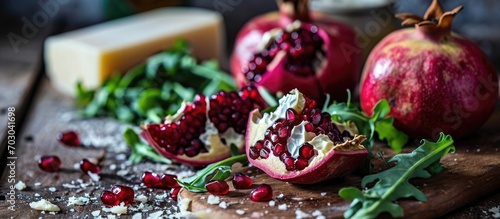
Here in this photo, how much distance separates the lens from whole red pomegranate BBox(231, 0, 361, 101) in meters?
2.01

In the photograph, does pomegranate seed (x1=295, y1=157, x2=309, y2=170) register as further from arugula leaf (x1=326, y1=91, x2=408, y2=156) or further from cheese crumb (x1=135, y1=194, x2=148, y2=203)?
cheese crumb (x1=135, y1=194, x2=148, y2=203)

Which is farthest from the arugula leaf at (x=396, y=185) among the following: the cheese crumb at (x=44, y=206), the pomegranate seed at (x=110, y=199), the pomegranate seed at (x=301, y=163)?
the cheese crumb at (x=44, y=206)

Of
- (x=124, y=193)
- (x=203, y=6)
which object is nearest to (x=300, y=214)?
(x=124, y=193)

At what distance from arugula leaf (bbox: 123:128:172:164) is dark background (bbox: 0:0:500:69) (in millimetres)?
1223

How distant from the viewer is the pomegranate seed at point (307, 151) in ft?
4.90

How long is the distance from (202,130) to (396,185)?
556 millimetres

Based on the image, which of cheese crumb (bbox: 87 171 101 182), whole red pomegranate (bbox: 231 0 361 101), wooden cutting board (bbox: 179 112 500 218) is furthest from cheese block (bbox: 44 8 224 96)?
wooden cutting board (bbox: 179 112 500 218)

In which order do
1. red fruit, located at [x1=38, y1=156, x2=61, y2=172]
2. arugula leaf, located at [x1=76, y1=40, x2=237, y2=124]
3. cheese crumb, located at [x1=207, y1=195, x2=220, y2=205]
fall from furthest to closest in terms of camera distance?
1. arugula leaf, located at [x1=76, y1=40, x2=237, y2=124]
2. red fruit, located at [x1=38, y1=156, x2=61, y2=172]
3. cheese crumb, located at [x1=207, y1=195, x2=220, y2=205]

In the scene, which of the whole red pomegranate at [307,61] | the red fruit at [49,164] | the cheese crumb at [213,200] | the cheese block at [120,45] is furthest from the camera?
the cheese block at [120,45]

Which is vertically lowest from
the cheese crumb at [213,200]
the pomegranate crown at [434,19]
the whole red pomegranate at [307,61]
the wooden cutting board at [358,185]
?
the wooden cutting board at [358,185]

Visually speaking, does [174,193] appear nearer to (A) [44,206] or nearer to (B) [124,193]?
(B) [124,193]

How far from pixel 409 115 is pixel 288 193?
16.8 inches

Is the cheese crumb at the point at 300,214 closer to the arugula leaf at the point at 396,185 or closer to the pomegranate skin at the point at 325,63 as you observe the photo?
the arugula leaf at the point at 396,185

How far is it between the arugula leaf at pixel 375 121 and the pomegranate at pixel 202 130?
0.23 metres
